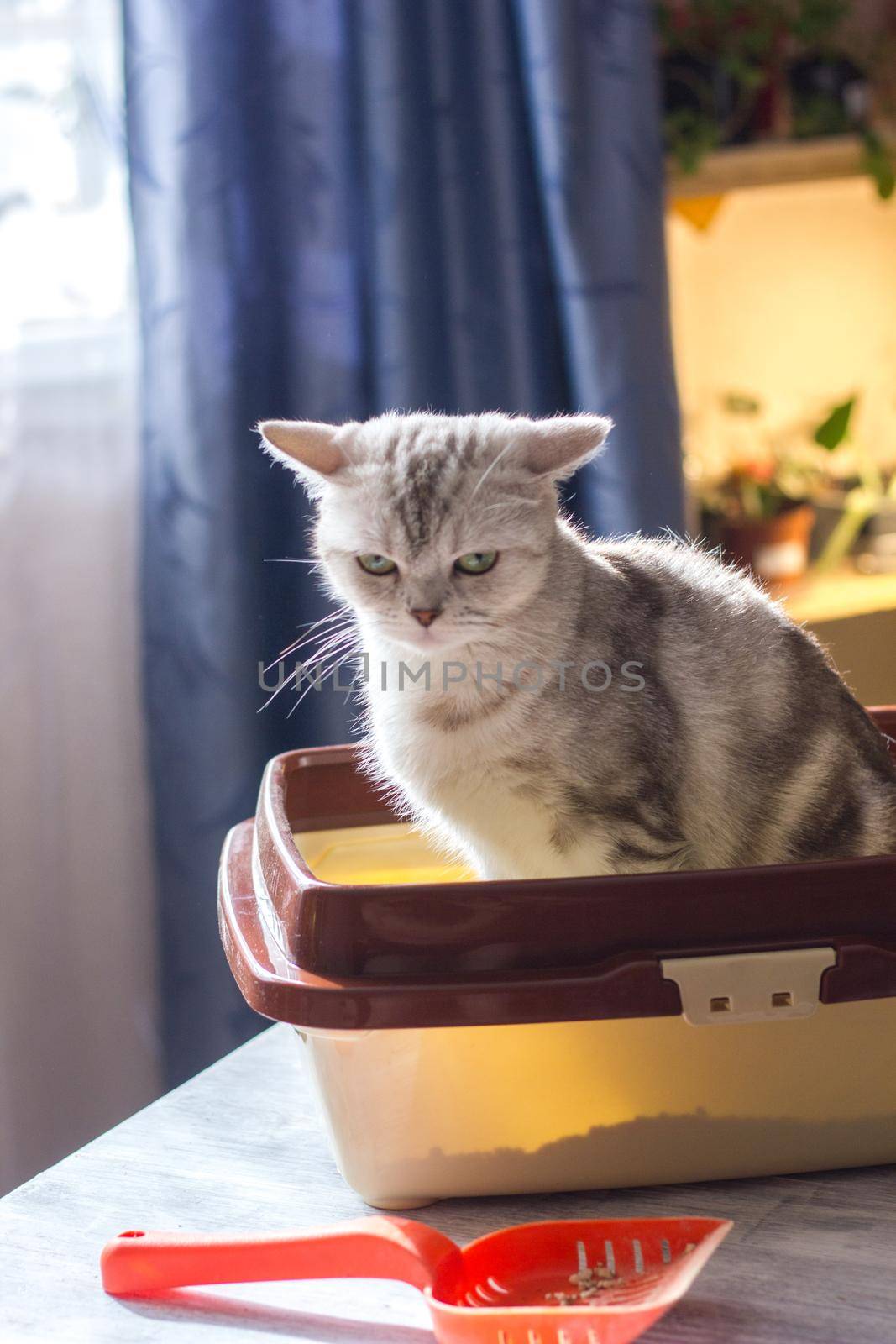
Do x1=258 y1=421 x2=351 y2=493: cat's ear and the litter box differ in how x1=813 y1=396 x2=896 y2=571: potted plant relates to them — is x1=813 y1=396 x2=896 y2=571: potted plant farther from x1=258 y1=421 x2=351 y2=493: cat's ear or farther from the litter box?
the litter box

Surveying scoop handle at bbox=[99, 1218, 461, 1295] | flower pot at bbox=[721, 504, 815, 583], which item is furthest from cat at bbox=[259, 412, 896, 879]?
flower pot at bbox=[721, 504, 815, 583]

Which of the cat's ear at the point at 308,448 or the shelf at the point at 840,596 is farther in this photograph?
the shelf at the point at 840,596

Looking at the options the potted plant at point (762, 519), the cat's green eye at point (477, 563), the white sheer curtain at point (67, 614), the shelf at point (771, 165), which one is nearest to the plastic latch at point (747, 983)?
the cat's green eye at point (477, 563)

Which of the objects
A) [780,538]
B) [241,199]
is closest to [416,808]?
[241,199]

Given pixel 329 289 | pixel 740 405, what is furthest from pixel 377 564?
pixel 740 405

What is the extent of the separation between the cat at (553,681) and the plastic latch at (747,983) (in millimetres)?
199

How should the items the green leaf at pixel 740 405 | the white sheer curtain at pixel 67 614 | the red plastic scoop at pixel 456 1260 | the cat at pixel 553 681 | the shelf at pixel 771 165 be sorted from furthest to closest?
the green leaf at pixel 740 405 → the shelf at pixel 771 165 → the white sheer curtain at pixel 67 614 → the cat at pixel 553 681 → the red plastic scoop at pixel 456 1260

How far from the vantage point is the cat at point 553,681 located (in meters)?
0.90

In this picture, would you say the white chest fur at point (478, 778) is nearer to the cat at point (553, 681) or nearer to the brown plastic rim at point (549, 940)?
the cat at point (553, 681)

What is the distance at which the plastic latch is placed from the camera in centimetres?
68

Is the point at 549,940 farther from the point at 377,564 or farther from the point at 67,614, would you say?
the point at 67,614

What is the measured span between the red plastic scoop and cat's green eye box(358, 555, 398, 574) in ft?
1.52

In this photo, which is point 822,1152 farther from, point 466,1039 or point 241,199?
point 241,199

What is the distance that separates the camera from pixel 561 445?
90 centimetres
